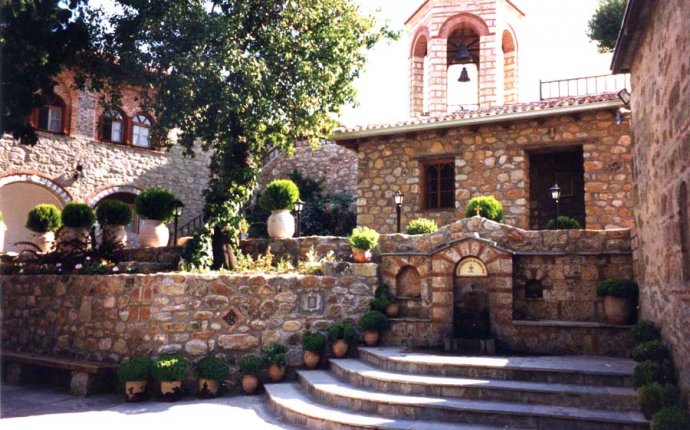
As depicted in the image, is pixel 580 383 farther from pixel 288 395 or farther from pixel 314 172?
pixel 314 172

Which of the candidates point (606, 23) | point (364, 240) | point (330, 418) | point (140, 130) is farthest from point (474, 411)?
point (140, 130)

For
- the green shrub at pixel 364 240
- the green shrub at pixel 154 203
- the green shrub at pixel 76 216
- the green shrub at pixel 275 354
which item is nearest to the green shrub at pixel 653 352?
the green shrub at pixel 364 240

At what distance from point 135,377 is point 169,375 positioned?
47 cm

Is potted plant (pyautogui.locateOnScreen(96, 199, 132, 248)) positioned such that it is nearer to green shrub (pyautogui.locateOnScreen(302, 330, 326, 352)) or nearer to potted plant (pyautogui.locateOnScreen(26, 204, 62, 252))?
potted plant (pyautogui.locateOnScreen(26, 204, 62, 252))

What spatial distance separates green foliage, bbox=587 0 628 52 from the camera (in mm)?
17177

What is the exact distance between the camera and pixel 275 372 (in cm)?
859

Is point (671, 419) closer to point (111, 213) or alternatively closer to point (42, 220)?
point (111, 213)

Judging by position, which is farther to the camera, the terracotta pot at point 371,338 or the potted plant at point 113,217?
the potted plant at point 113,217

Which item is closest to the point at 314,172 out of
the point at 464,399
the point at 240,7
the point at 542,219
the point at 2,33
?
the point at 542,219

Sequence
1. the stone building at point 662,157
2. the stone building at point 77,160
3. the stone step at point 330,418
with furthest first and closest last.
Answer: the stone building at point 77,160 → the stone step at point 330,418 → the stone building at point 662,157

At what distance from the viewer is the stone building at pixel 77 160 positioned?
1675 cm

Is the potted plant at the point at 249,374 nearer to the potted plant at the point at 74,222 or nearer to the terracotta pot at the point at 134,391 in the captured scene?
the terracotta pot at the point at 134,391

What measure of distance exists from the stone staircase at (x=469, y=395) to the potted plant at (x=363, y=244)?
214 centimetres

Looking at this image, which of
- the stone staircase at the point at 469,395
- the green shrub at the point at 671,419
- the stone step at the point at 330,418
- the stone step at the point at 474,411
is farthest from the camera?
the stone step at the point at 330,418
